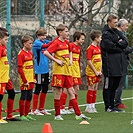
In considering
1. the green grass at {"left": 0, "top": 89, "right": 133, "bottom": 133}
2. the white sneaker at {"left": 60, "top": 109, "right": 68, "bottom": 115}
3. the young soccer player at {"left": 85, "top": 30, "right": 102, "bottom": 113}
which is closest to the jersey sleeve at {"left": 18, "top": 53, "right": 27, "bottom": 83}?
the green grass at {"left": 0, "top": 89, "right": 133, "bottom": 133}

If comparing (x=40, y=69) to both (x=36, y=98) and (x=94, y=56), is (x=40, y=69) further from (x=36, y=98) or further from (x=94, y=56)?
(x=94, y=56)

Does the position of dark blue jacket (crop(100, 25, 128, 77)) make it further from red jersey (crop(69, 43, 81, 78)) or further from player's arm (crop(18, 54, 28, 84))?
player's arm (crop(18, 54, 28, 84))


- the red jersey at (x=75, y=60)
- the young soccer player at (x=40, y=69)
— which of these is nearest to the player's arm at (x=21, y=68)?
the young soccer player at (x=40, y=69)

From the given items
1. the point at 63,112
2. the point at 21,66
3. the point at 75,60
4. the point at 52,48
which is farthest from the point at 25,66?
the point at 75,60

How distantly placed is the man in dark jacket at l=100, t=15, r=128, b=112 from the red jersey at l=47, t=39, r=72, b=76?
1.67 m

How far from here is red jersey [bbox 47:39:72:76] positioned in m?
11.8

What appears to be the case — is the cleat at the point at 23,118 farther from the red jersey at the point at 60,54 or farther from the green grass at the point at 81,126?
the red jersey at the point at 60,54

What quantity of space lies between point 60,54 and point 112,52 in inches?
75.0

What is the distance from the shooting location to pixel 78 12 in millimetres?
22516

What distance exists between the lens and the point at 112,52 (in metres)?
13.4

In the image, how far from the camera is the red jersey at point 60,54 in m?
11.8

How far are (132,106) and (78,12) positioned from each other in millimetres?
8082

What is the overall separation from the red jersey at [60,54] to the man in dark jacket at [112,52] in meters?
1.67

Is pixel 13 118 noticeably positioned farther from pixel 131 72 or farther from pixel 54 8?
pixel 54 8
